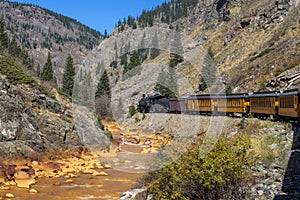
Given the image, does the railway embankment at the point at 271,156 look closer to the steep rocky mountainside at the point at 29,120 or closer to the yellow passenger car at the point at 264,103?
the yellow passenger car at the point at 264,103

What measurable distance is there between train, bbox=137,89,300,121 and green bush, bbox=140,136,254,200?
33.2 ft

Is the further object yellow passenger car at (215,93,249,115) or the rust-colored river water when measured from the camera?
yellow passenger car at (215,93,249,115)

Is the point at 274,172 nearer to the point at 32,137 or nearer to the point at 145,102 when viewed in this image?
the point at 32,137

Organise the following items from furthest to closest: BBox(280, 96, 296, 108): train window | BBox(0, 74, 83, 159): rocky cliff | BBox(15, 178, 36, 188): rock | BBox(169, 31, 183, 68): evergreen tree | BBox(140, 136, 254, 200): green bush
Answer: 1. BBox(169, 31, 183, 68): evergreen tree
2. BBox(0, 74, 83, 159): rocky cliff
3. BBox(280, 96, 296, 108): train window
4. BBox(15, 178, 36, 188): rock
5. BBox(140, 136, 254, 200): green bush

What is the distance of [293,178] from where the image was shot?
1216 cm

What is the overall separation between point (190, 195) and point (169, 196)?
26.3 inches

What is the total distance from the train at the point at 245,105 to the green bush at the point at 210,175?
33.2 ft

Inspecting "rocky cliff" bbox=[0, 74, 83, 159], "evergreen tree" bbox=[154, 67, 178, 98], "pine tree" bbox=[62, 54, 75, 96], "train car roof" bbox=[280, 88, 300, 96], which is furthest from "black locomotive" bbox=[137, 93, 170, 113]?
"train car roof" bbox=[280, 88, 300, 96]

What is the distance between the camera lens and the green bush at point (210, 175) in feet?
31.1

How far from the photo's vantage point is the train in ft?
68.0

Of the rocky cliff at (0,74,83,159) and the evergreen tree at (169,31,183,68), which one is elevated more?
the evergreen tree at (169,31,183,68)

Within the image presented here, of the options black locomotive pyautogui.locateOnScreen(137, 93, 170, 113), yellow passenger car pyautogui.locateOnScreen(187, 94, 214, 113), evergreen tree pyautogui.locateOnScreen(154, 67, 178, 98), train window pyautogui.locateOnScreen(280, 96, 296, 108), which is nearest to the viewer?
train window pyautogui.locateOnScreen(280, 96, 296, 108)

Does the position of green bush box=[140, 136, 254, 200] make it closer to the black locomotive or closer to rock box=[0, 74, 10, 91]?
rock box=[0, 74, 10, 91]

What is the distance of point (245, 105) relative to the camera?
29.4 m
